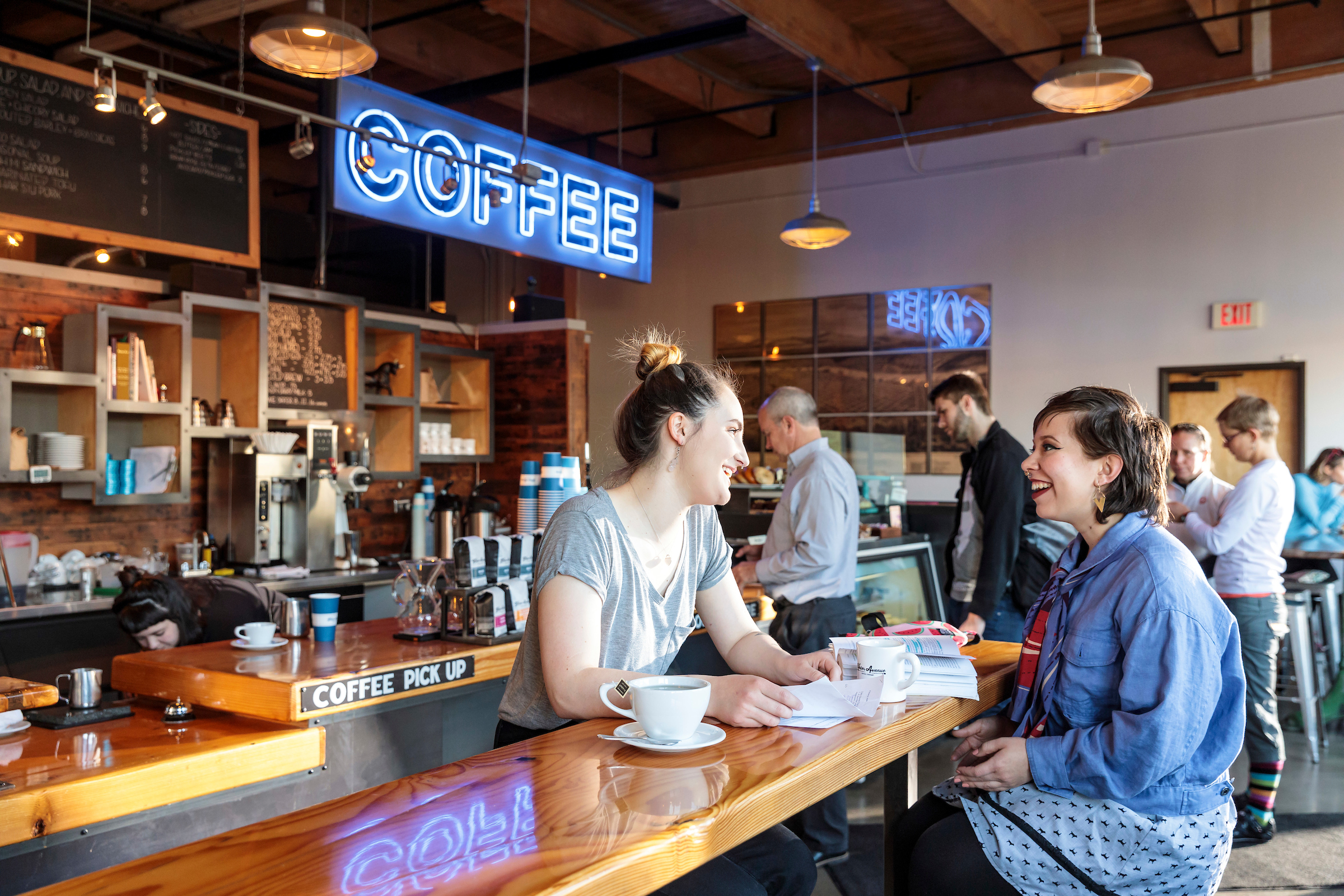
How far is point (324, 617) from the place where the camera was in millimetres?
2953

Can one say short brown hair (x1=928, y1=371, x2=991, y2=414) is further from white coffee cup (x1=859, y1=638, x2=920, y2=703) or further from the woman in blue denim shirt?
white coffee cup (x1=859, y1=638, x2=920, y2=703)

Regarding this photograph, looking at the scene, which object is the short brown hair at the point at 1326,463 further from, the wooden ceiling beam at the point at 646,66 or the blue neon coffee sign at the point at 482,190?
the wooden ceiling beam at the point at 646,66

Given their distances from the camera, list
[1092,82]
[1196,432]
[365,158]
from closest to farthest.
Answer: [1092,82]
[365,158]
[1196,432]

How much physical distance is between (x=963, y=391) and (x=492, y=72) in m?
5.54

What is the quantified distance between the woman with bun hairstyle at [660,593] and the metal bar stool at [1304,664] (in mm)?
4041

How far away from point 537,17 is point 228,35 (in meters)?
2.33

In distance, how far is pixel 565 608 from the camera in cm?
171

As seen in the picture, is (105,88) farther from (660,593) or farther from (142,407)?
(660,593)

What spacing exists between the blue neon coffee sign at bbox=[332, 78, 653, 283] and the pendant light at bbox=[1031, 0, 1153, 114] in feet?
8.34

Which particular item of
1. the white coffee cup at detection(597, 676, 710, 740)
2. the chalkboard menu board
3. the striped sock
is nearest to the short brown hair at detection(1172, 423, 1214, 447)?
the striped sock

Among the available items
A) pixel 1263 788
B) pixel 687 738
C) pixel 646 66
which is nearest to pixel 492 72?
pixel 646 66

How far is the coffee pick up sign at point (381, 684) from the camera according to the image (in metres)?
2.50

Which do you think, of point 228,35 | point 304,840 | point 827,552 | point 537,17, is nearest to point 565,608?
point 304,840

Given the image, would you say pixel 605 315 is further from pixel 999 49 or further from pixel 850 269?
pixel 999 49
